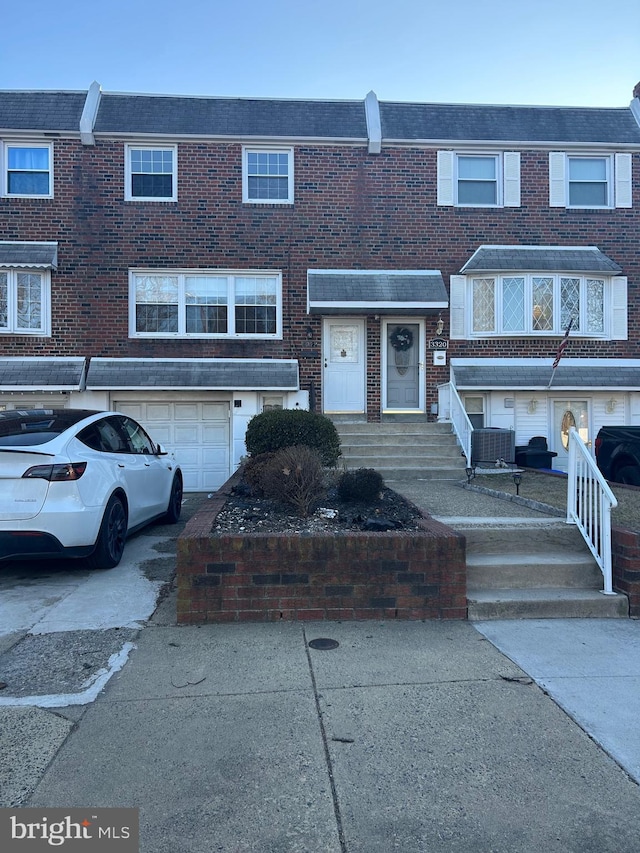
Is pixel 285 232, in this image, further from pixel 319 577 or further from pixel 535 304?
pixel 319 577

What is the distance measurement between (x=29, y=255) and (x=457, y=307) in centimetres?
902

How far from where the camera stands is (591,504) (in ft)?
18.9

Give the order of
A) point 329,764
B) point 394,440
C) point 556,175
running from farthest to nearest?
point 556,175
point 394,440
point 329,764

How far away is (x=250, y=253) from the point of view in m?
13.4

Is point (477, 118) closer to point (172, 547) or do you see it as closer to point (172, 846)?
point (172, 547)

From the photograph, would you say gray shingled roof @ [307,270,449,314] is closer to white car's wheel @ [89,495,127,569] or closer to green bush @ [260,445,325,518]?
green bush @ [260,445,325,518]

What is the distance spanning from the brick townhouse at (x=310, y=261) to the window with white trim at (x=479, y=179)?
0.15 feet

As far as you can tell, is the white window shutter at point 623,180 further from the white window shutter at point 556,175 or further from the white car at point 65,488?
the white car at point 65,488

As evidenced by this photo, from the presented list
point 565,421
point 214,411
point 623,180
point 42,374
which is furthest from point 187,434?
point 623,180

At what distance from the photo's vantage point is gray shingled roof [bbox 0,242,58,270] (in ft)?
41.5

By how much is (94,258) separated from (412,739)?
40.7ft

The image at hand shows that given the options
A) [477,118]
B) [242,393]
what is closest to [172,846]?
[242,393]

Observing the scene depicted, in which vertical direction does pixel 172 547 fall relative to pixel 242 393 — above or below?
below

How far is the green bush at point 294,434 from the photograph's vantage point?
8.69 meters
